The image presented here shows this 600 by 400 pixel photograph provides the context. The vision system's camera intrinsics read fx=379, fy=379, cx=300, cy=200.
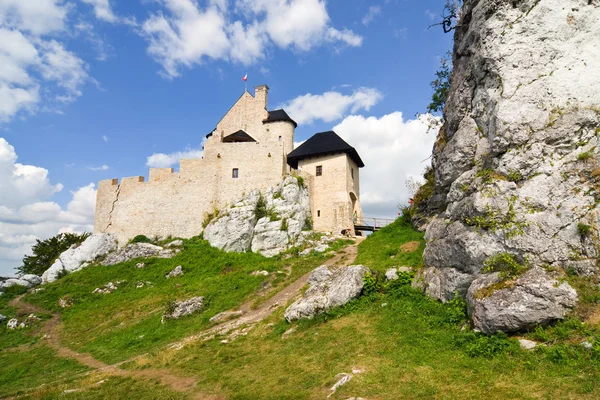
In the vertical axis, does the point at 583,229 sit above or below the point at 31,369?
above

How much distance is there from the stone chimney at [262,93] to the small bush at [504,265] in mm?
29558

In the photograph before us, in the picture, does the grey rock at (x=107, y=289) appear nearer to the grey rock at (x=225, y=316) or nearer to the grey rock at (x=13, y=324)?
the grey rock at (x=13, y=324)

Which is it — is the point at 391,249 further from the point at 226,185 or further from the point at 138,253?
the point at 138,253

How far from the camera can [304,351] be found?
11.0 metres

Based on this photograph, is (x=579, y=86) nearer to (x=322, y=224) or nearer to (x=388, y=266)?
(x=388, y=266)

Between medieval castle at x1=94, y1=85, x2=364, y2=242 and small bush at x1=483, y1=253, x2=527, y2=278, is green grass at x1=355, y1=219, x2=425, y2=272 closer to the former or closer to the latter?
small bush at x1=483, y1=253, x2=527, y2=278

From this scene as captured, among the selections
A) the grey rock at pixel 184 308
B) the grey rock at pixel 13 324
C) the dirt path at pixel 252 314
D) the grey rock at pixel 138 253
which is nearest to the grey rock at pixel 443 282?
the dirt path at pixel 252 314

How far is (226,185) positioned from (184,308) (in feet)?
47.3

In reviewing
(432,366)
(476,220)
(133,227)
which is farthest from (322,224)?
(432,366)

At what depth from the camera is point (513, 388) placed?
7.09m

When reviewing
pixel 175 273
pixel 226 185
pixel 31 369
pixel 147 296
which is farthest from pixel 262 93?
pixel 31 369

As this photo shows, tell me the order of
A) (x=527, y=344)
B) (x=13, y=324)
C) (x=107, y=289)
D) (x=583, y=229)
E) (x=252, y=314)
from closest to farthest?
(x=527, y=344) < (x=583, y=229) < (x=252, y=314) < (x=13, y=324) < (x=107, y=289)

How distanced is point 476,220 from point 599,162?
10.6 ft

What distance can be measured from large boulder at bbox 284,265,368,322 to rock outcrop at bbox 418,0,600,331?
94.7 inches
